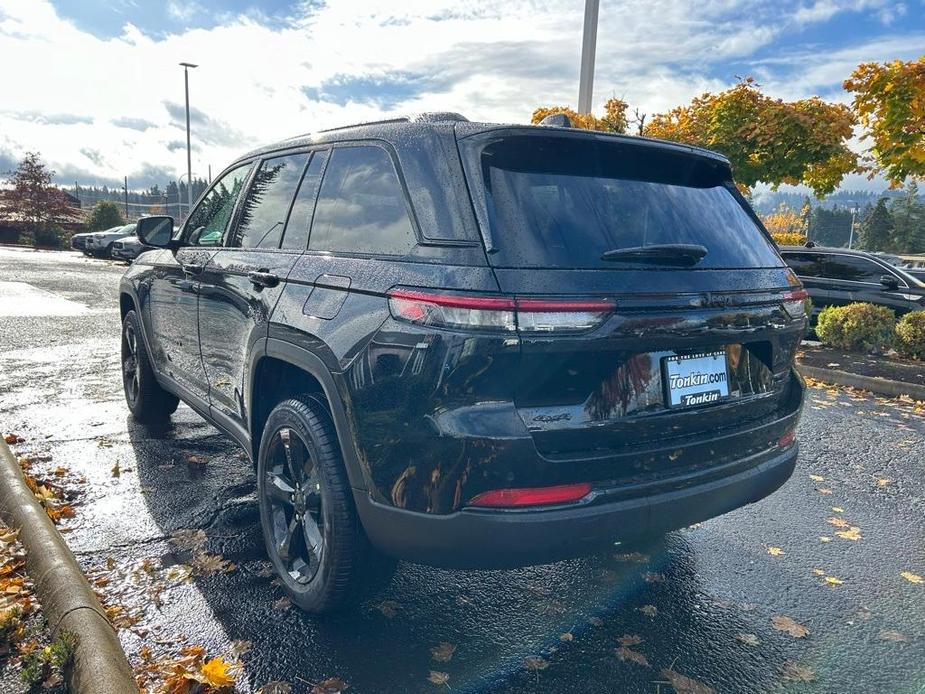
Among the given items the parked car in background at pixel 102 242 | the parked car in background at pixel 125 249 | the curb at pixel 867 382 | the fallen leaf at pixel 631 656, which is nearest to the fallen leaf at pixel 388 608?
the fallen leaf at pixel 631 656

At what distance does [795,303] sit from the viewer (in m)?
2.82

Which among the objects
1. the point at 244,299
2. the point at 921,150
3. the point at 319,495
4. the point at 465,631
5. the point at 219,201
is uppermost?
the point at 921,150

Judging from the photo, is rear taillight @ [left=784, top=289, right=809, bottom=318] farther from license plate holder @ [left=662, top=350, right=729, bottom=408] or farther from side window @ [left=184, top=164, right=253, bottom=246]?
side window @ [left=184, top=164, right=253, bottom=246]

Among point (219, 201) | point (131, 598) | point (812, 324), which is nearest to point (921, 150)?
point (812, 324)

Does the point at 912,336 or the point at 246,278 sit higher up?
the point at 246,278

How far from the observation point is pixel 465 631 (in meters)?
2.69

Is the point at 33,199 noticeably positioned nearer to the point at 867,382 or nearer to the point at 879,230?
the point at 867,382

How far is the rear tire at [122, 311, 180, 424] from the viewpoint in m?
4.98

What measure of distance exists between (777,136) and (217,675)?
40.0 feet

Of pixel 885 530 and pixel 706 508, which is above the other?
pixel 706 508

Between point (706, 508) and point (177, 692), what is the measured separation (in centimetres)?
190

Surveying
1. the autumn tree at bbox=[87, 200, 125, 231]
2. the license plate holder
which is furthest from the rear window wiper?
the autumn tree at bbox=[87, 200, 125, 231]

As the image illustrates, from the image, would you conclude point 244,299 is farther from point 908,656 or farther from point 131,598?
point 908,656

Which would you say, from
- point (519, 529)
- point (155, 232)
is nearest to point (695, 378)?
point (519, 529)
